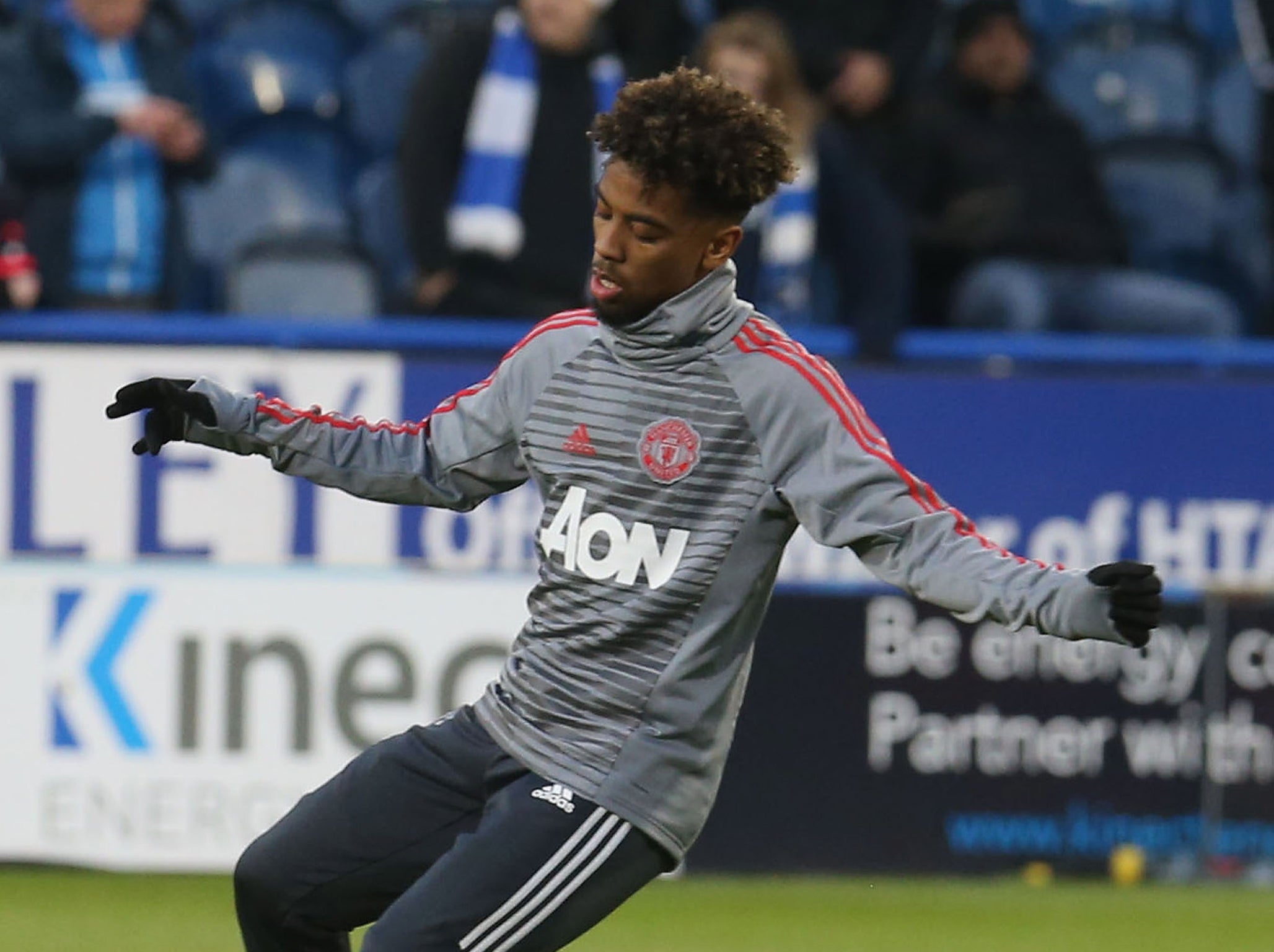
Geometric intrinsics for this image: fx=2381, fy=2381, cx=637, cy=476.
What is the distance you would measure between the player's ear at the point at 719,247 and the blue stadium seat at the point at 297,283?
4296 mm

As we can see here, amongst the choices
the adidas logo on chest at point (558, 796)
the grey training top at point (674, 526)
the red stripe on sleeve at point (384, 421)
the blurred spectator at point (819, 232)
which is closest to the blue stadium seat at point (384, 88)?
the blurred spectator at point (819, 232)

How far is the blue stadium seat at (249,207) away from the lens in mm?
8875

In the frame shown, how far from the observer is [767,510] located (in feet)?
13.0

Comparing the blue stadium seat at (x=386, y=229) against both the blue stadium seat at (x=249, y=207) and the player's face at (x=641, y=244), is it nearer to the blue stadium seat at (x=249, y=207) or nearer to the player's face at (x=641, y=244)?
the blue stadium seat at (x=249, y=207)

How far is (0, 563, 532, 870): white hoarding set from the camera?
723 cm

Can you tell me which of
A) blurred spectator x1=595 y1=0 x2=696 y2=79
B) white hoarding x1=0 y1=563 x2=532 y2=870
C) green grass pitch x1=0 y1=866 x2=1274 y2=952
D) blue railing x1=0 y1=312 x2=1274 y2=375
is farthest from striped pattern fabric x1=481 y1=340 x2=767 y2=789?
blurred spectator x1=595 y1=0 x2=696 y2=79

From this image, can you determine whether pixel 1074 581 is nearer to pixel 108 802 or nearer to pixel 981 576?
pixel 981 576

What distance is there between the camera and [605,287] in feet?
13.0

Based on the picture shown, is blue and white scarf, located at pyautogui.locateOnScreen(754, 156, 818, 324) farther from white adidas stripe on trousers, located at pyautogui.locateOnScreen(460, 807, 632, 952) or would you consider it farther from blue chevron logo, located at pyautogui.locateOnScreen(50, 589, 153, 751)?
white adidas stripe on trousers, located at pyautogui.locateOnScreen(460, 807, 632, 952)

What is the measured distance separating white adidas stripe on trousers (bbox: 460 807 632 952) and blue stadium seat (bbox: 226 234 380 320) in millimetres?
4522

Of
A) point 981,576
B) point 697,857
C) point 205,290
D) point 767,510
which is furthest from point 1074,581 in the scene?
point 205,290

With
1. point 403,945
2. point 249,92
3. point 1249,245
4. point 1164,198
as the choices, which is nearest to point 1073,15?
point 1164,198

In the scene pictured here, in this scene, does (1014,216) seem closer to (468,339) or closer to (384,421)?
(468,339)

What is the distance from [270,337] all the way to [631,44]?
2.03 m
